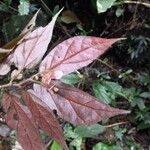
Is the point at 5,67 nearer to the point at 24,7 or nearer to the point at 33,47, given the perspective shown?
the point at 33,47

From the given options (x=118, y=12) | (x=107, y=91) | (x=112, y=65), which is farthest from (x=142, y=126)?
(x=118, y=12)

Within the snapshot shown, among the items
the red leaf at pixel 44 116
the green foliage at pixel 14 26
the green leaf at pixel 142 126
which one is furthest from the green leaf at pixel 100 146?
the red leaf at pixel 44 116

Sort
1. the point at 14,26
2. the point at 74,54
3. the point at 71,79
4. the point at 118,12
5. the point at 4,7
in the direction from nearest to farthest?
the point at 74,54 → the point at 14,26 → the point at 71,79 → the point at 4,7 → the point at 118,12

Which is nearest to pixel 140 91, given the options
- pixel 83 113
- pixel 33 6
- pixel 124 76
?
pixel 124 76

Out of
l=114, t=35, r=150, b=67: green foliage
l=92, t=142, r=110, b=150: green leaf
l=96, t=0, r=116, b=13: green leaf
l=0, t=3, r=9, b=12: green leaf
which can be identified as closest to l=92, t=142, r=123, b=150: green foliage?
l=92, t=142, r=110, b=150: green leaf

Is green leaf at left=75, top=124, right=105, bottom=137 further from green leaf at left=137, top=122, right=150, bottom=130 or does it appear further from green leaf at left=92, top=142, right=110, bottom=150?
green leaf at left=137, top=122, right=150, bottom=130

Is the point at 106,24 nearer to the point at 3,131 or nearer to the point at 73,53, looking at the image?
the point at 3,131

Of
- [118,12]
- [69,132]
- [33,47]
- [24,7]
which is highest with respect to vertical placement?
[33,47]
